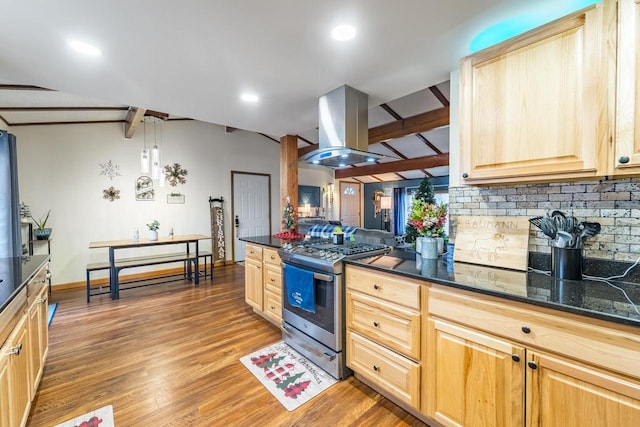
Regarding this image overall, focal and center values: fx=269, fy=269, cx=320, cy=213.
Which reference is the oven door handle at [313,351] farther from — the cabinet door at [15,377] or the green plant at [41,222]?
the green plant at [41,222]

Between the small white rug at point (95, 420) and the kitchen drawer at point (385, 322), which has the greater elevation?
the kitchen drawer at point (385, 322)

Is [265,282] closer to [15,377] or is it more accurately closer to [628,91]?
[15,377]

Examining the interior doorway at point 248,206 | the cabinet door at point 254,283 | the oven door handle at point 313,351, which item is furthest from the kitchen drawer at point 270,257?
the interior doorway at point 248,206

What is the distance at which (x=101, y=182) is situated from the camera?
4.49 metres

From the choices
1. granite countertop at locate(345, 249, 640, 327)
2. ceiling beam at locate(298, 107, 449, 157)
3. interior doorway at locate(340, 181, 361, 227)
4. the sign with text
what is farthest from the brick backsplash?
interior doorway at locate(340, 181, 361, 227)

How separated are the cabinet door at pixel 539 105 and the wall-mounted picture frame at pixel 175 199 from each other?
16.8ft

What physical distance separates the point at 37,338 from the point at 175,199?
148 inches

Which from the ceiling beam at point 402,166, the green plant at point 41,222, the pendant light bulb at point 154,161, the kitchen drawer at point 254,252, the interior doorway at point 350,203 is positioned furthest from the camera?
the interior doorway at point 350,203

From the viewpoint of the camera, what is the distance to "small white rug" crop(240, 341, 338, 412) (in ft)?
5.95

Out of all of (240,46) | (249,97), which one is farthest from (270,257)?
(240,46)

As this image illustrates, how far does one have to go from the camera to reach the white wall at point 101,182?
404cm

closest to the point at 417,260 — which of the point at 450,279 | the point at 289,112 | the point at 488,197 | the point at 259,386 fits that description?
the point at 450,279

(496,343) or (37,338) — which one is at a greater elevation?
(496,343)

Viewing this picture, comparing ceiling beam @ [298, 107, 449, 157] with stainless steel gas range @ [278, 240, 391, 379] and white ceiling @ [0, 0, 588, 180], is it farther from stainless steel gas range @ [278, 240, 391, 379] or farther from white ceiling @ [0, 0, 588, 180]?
stainless steel gas range @ [278, 240, 391, 379]
